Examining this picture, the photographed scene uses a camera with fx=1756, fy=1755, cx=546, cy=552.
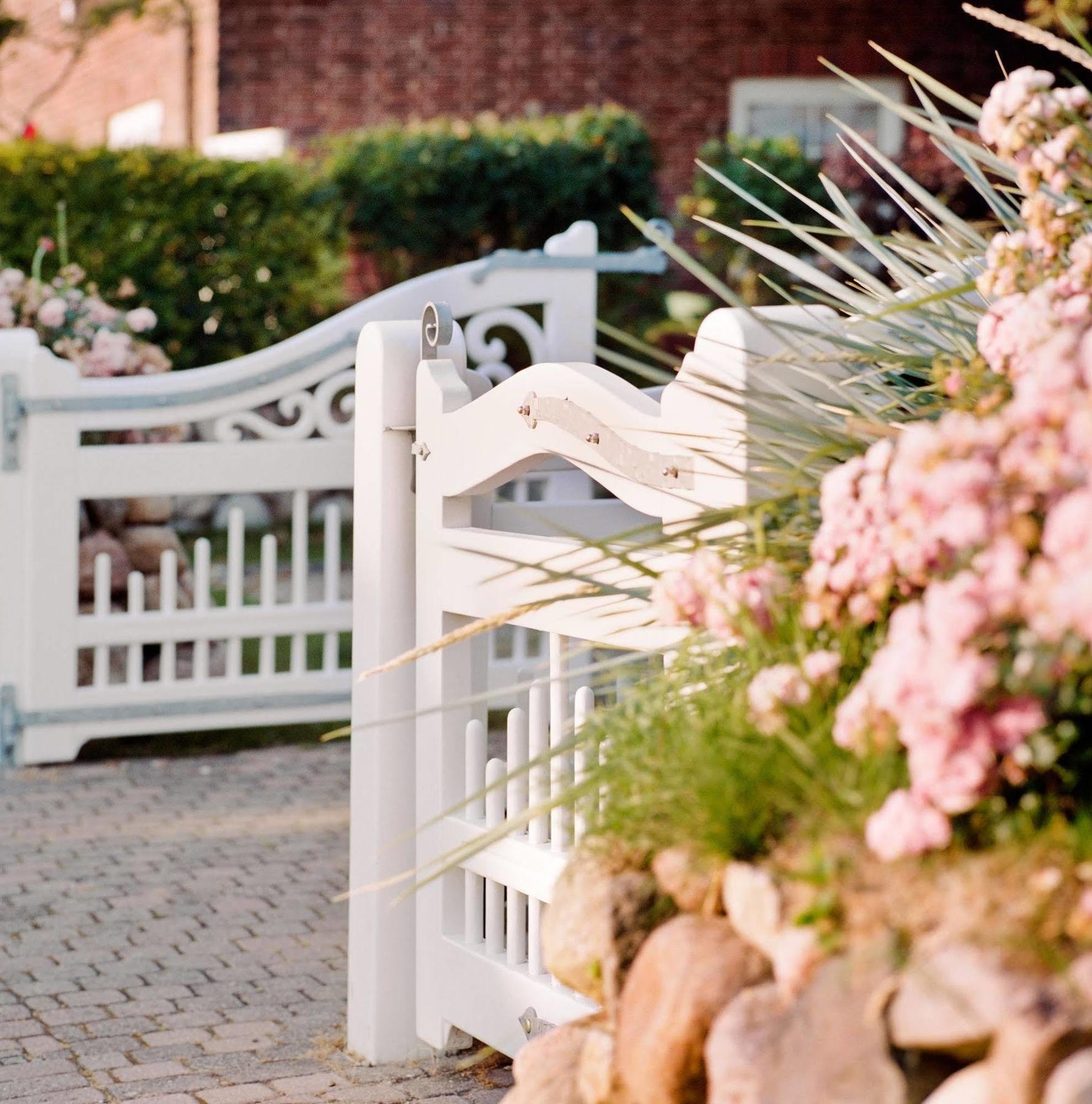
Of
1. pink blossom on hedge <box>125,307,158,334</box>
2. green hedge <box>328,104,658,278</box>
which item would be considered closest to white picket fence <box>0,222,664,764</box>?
pink blossom on hedge <box>125,307,158,334</box>

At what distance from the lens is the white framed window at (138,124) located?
15.8 meters

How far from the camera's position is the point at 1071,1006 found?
1542 mm

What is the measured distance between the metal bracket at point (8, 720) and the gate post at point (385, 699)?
2.97 m

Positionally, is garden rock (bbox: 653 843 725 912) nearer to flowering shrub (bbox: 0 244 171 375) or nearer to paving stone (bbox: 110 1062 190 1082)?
paving stone (bbox: 110 1062 190 1082)

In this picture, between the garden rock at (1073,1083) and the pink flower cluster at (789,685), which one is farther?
the pink flower cluster at (789,685)

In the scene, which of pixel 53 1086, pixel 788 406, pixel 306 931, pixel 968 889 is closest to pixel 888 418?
pixel 788 406

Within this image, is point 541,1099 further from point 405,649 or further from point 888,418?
point 405,649

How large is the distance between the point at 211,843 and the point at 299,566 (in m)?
1.44

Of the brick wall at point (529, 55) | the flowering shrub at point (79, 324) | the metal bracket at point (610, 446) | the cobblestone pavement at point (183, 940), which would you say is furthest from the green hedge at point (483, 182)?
the metal bracket at point (610, 446)

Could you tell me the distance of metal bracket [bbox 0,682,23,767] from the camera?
6.18 meters

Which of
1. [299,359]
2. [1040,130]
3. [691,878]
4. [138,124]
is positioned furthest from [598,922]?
[138,124]

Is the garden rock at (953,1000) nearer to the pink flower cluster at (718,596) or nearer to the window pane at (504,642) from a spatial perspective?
the pink flower cluster at (718,596)

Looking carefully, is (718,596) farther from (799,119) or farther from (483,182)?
(799,119)

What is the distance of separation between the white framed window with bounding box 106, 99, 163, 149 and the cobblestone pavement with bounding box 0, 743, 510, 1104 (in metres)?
10.7
